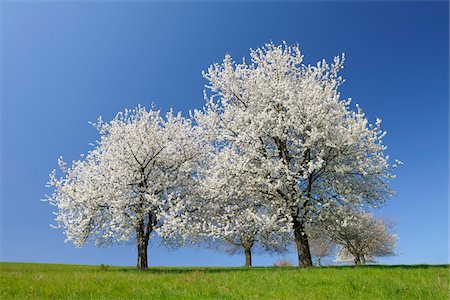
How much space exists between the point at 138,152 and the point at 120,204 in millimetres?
4550

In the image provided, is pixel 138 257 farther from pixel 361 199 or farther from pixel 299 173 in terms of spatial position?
pixel 361 199

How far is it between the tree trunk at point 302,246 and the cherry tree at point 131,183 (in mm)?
8717

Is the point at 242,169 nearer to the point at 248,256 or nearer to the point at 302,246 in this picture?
the point at 302,246

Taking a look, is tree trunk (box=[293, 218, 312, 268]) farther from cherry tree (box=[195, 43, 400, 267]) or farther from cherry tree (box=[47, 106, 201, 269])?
cherry tree (box=[47, 106, 201, 269])

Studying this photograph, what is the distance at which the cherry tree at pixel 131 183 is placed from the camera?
91.0ft

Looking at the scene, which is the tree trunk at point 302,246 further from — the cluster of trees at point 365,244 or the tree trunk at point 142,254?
the cluster of trees at point 365,244

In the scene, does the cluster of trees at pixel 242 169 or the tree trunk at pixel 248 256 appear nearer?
the cluster of trees at pixel 242 169

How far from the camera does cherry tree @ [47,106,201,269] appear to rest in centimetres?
2773

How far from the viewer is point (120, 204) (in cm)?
2700

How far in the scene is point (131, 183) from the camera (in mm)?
28391

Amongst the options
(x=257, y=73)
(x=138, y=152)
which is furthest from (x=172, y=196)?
(x=257, y=73)

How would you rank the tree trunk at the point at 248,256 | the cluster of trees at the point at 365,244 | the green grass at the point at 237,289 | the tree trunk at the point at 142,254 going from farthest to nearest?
the cluster of trees at the point at 365,244, the tree trunk at the point at 248,256, the tree trunk at the point at 142,254, the green grass at the point at 237,289

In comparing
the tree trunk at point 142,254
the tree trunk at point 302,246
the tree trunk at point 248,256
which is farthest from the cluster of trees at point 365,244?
the tree trunk at point 142,254

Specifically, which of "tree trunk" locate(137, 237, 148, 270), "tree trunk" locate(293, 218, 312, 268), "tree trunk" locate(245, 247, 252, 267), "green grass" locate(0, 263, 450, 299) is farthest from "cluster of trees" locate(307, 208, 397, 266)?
"green grass" locate(0, 263, 450, 299)
